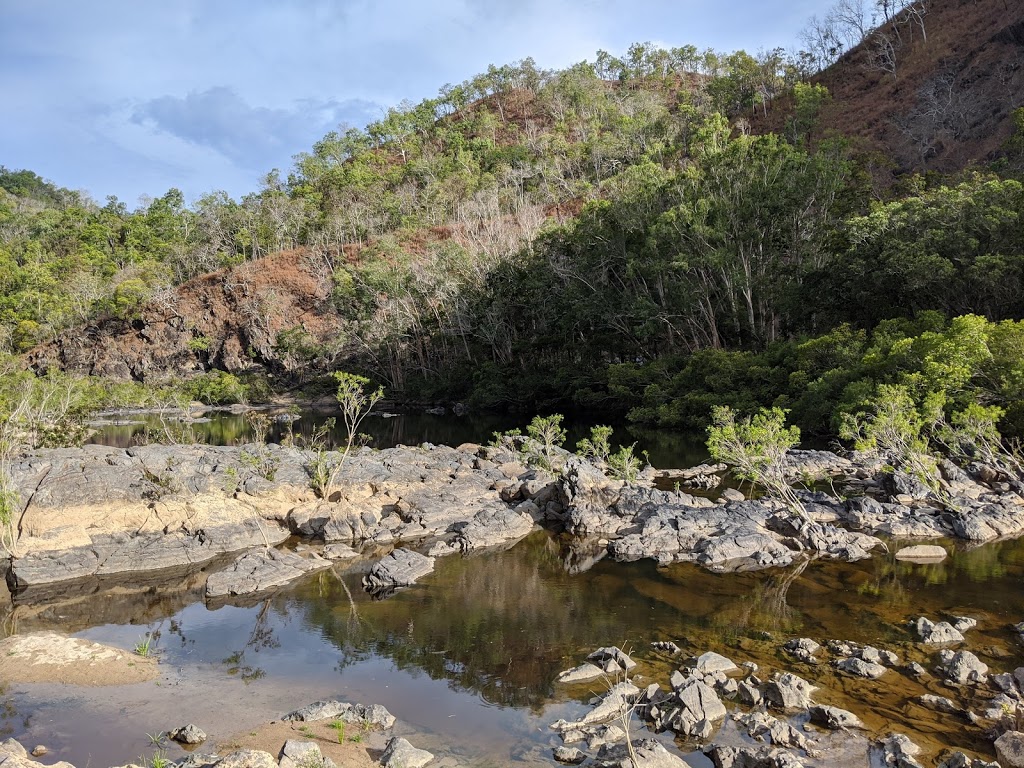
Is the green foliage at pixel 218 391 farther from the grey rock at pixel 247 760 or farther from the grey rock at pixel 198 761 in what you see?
the grey rock at pixel 247 760

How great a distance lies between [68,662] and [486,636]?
695 centimetres

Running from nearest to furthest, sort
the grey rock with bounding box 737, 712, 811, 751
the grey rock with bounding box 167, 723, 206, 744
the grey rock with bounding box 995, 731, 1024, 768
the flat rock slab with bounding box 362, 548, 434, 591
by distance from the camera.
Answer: the grey rock with bounding box 995, 731, 1024, 768 → the grey rock with bounding box 737, 712, 811, 751 → the grey rock with bounding box 167, 723, 206, 744 → the flat rock slab with bounding box 362, 548, 434, 591

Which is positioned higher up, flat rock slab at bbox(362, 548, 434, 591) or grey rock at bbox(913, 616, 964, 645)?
flat rock slab at bbox(362, 548, 434, 591)

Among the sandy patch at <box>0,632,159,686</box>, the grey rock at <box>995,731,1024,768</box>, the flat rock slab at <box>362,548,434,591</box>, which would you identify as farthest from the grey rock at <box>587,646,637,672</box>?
the sandy patch at <box>0,632,159,686</box>

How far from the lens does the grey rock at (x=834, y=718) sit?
8.72 metres

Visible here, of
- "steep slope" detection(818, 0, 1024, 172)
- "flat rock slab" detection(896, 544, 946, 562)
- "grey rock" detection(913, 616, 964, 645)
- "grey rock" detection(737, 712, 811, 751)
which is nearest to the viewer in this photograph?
"grey rock" detection(737, 712, 811, 751)

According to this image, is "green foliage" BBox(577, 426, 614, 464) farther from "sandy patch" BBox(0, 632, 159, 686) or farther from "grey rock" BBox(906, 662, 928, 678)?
"sandy patch" BBox(0, 632, 159, 686)

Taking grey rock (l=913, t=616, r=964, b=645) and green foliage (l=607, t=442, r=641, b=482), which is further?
green foliage (l=607, t=442, r=641, b=482)

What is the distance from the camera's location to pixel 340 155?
104 meters

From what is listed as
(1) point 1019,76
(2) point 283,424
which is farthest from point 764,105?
(2) point 283,424

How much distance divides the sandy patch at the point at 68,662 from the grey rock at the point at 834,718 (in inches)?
395

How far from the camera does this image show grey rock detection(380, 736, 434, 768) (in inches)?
322

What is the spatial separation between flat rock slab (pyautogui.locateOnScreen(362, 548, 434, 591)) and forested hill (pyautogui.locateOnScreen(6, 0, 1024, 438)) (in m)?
15.6

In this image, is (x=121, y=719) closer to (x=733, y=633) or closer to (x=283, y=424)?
(x=733, y=633)
